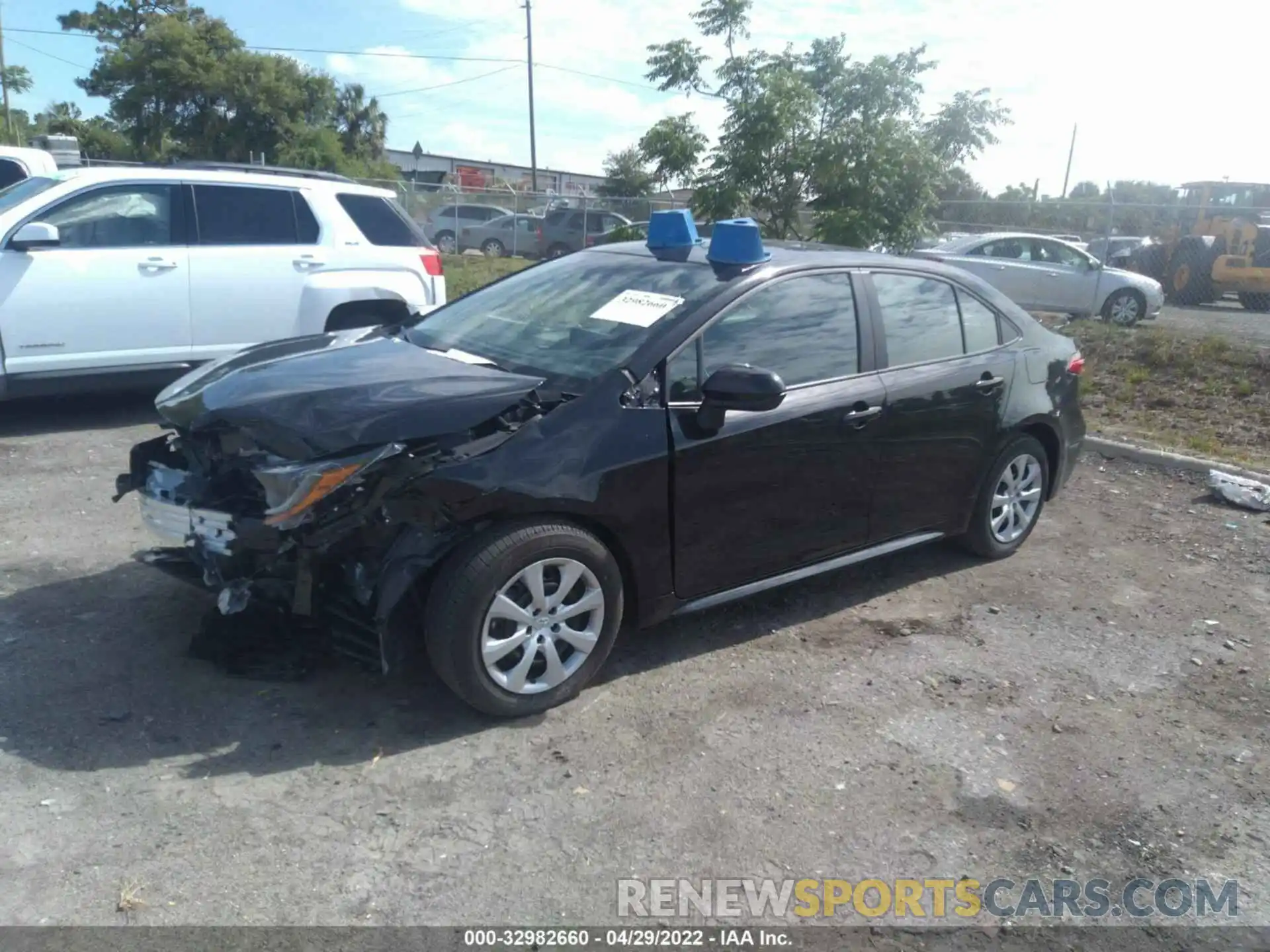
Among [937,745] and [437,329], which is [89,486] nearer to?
[437,329]

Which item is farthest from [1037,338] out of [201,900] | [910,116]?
[910,116]

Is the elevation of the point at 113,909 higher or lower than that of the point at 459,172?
lower

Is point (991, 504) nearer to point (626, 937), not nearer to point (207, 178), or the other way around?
point (626, 937)

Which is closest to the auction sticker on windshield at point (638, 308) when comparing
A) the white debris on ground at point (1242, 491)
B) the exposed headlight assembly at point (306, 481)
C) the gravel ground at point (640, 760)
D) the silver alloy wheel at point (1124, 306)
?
the exposed headlight assembly at point (306, 481)

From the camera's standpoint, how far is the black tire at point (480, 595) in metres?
3.58

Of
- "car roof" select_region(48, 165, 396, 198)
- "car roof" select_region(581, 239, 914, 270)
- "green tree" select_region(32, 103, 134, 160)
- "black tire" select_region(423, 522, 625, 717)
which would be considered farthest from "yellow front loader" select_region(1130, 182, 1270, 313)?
"green tree" select_region(32, 103, 134, 160)

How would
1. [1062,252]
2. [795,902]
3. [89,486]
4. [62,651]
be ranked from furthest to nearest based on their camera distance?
1. [1062,252]
2. [89,486]
3. [62,651]
4. [795,902]

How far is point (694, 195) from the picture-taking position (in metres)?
11.1

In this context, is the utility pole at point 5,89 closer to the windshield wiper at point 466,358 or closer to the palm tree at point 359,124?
the palm tree at point 359,124

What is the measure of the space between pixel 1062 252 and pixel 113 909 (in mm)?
15938

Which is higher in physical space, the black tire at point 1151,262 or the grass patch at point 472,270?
the black tire at point 1151,262

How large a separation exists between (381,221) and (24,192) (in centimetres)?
251

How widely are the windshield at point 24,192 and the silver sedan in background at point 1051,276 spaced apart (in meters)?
11.8

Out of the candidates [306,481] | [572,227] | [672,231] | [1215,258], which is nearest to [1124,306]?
[1215,258]
